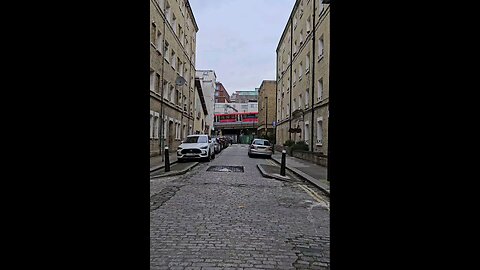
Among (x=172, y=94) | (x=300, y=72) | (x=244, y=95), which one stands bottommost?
(x=172, y=94)

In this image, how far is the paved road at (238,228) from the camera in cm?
406

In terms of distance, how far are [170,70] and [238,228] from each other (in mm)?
22489

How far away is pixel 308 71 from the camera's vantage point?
24781 mm

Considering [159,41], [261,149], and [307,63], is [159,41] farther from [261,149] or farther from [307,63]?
[307,63]

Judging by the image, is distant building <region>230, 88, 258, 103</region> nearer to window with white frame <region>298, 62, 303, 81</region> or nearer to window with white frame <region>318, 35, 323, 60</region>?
window with white frame <region>298, 62, 303, 81</region>

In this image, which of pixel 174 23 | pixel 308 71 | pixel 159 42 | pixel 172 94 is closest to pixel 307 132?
pixel 308 71

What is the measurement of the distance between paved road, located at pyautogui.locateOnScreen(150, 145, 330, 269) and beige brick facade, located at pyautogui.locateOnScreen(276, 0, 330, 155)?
1123cm

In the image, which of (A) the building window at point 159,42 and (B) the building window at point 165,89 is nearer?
(A) the building window at point 159,42

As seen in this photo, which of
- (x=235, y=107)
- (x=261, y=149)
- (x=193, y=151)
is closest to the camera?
(x=193, y=151)

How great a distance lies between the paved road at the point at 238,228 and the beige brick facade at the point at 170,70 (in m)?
12.9

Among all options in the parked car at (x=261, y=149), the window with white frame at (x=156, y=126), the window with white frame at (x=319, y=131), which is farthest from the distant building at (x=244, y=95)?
the window with white frame at (x=319, y=131)

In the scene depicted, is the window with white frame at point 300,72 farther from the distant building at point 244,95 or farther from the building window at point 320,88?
the distant building at point 244,95
